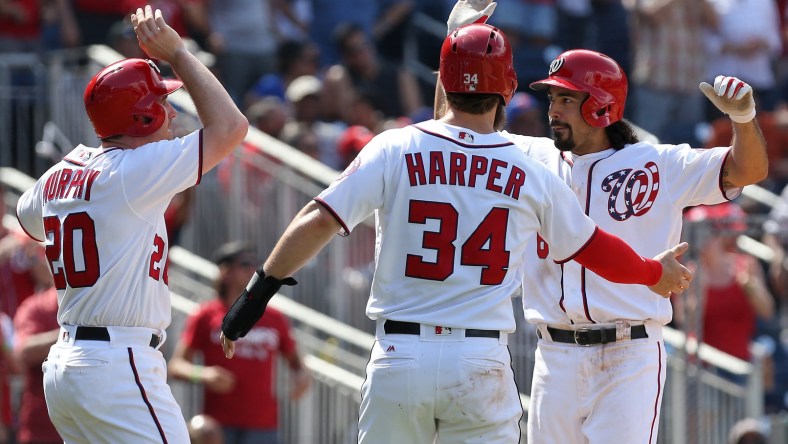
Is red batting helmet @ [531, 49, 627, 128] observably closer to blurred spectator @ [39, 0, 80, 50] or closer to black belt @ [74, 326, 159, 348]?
black belt @ [74, 326, 159, 348]

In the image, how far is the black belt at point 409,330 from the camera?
530cm

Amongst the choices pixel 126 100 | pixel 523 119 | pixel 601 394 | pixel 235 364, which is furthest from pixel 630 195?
pixel 523 119

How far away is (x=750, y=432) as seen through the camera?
961 cm

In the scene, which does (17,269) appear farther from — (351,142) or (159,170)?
(159,170)

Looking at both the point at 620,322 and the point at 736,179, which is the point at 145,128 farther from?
the point at 736,179

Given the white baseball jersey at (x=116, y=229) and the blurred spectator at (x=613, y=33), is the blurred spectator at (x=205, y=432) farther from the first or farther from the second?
the blurred spectator at (x=613, y=33)

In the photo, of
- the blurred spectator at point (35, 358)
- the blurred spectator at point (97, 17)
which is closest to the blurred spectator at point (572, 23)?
the blurred spectator at point (97, 17)

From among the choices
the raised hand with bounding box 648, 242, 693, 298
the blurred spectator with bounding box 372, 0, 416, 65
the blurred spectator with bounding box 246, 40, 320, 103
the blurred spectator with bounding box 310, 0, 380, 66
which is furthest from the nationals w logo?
Answer: the blurred spectator with bounding box 372, 0, 416, 65

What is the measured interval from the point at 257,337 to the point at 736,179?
14.2ft

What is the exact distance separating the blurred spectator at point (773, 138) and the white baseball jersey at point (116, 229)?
29.8ft

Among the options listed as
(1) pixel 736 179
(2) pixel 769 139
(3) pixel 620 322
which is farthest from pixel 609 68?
(2) pixel 769 139

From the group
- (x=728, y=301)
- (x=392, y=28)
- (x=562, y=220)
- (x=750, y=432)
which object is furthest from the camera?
(x=392, y=28)

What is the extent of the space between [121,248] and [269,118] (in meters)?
6.84

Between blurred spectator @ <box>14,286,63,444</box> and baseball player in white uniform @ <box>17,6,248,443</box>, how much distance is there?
367cm
